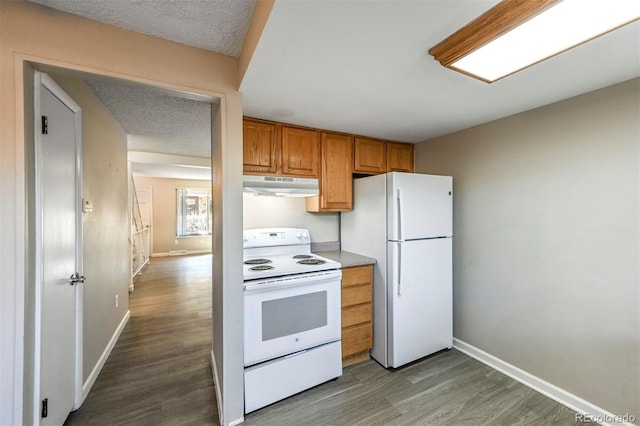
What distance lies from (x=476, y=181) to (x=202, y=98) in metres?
2.49

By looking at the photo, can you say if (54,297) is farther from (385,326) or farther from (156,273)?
(156,273)

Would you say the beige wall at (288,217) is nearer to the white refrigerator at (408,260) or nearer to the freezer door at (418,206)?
the white refrigerator at (408,260)

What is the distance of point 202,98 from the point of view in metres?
1.67

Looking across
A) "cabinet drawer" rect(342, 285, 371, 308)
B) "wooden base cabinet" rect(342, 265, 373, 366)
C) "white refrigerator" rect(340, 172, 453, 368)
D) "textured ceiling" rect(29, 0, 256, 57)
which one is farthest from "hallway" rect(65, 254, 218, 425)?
"textured ceiling" rect(29, 0, 256, 57)

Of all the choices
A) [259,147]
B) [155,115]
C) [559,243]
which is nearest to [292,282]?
[259,147]

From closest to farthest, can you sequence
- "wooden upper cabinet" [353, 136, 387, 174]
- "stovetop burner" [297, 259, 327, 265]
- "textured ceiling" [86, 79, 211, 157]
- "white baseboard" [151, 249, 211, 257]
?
"textured ceiling" [86, 79, 211, 157], "stovetop burner" [297, 259, 327, 265], "wooden upper cabinet" [353, 136, 387, 174], "white baseboard" [151, 249, 211, 257]

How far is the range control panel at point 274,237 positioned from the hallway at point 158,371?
123 centimetres

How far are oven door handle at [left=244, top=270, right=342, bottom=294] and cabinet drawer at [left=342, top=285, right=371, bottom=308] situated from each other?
239 millimetres

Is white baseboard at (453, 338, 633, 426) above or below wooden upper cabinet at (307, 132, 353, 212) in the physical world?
below

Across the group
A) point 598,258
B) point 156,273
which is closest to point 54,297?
point 598,258

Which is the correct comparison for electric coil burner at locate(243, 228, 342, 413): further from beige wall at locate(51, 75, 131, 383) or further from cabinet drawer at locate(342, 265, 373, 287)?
beige wall at locate(51, 75, 131, 383)

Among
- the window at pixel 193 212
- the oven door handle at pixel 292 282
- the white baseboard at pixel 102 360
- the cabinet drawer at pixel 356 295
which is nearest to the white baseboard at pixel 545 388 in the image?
the cabinet drawer at pixel 356 295

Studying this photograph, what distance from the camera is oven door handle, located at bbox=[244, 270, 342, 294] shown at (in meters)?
1.80

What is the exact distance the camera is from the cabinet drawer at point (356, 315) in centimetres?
229
